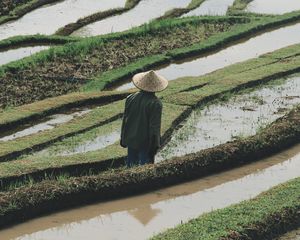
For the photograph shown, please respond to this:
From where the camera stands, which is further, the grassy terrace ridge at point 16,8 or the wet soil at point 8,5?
the wet soil at point 8,5

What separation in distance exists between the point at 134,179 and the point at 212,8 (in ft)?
48.7

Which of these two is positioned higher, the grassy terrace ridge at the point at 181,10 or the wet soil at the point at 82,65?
the wet soil at the point at 82,65

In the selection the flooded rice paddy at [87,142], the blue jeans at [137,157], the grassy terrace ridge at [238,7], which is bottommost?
the grassy terrace ridge at [238,7]

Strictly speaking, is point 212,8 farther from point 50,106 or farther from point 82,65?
point 50,106

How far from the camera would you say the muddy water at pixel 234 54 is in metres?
14.9

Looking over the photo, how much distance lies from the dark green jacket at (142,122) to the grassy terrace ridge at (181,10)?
11889 millimetres

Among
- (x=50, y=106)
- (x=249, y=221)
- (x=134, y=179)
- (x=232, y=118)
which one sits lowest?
(x=232, y=118)

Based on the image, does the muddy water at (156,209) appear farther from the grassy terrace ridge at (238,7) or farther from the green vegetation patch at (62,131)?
the grassy terrace ridge at (238,7)

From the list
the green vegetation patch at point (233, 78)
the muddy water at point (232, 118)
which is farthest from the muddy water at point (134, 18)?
the muddy water at point (232, 118)

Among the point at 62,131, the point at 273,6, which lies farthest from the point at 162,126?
the point at 273,6

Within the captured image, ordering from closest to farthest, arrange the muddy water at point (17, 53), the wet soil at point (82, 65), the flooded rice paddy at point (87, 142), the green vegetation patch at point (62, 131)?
the green vegetation patch at point (62, 131) → the flooded rice paddy at point (87, 142) → the wet soil at point (82, 65) → the muddy water at point (17, 53)

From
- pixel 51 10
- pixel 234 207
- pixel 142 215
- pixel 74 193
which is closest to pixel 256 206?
pixel 234 207

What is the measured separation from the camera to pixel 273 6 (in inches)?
888

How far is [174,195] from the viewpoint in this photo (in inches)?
308
